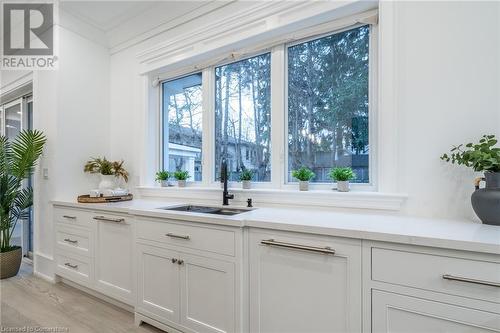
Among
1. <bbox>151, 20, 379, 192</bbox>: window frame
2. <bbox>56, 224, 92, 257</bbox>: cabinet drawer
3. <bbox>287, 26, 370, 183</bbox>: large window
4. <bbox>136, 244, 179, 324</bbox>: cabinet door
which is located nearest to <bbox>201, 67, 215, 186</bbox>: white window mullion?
<bbox>151, 20, 379, 192</bbox>: window frame

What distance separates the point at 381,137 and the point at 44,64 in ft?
11.5

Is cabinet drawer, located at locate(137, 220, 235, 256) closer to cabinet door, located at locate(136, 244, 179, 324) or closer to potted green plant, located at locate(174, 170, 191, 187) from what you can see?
cabinet door, located at locate(136, 244, 179, 324)

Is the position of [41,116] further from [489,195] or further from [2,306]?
[489,195]

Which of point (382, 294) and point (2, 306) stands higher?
point (382, 294)

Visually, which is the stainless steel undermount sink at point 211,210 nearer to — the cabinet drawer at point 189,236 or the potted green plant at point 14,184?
the cabinet drawer at point 189,236

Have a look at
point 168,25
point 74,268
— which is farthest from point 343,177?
point 74,268

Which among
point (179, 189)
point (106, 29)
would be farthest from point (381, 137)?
point (106, 29)

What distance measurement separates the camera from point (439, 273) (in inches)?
43.1

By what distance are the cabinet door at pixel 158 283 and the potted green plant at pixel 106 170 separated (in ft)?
4.06

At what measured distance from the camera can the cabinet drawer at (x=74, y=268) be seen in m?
2.49

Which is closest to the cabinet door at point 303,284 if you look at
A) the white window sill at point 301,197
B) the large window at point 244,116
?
the white window sill at point 301,197

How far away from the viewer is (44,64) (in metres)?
2.99

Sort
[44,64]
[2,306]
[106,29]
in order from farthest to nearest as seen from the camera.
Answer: [106,29] → [44,64] → [2,306]

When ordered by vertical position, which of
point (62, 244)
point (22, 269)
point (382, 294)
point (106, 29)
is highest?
point (106, 29)
